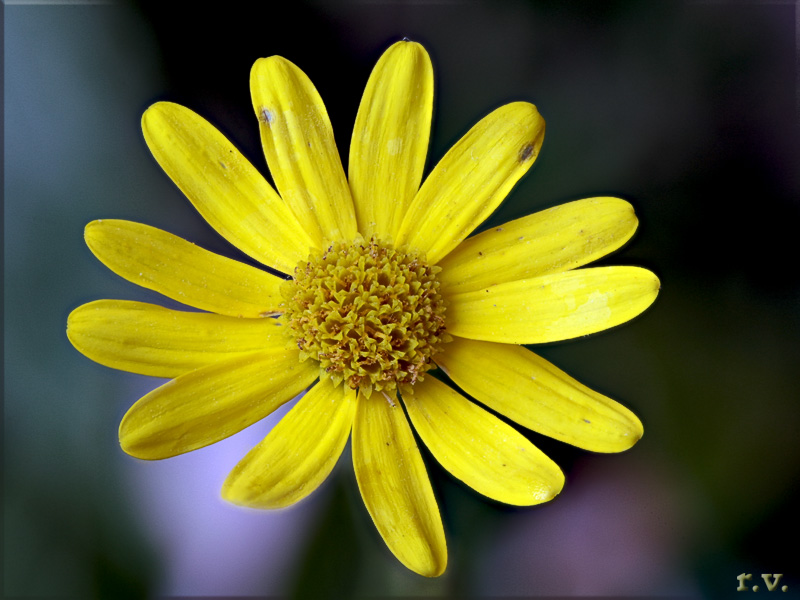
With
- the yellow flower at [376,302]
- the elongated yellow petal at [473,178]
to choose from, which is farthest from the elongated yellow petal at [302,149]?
the elongated yellow petal at [473,178]

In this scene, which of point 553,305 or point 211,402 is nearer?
point 211,402

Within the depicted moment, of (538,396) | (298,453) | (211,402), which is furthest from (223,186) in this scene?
(538,396)

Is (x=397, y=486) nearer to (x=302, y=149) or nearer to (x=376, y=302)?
(x=376, y=302)

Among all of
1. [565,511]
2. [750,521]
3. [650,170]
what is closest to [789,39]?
[650,170]

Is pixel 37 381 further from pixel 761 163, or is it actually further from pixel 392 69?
pixel 761 163

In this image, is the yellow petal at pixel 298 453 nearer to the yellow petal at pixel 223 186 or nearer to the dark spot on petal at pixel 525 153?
the yellow petal at pixel 223 186

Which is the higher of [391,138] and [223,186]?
[391,138]

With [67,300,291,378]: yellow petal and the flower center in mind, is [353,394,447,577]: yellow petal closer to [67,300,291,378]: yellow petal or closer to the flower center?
the flower center
